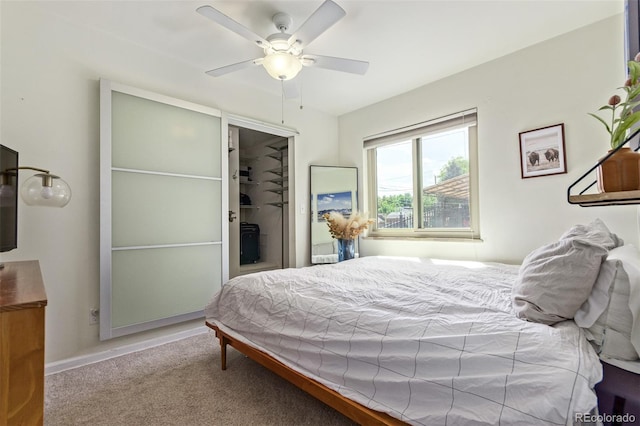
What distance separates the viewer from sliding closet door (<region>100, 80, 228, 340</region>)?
2.33m

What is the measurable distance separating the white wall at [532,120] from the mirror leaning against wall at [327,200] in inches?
43.6

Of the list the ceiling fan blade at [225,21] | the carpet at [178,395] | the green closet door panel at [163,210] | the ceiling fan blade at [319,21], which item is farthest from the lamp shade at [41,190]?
the ceiling fan blade at [319,21]

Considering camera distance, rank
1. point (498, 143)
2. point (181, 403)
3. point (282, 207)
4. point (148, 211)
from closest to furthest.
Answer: point (181, 403) < point (148, 211) < point (498, 143) < point (282, 207)

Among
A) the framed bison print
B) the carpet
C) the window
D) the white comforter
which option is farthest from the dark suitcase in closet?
the framed bison print

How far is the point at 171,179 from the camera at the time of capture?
267 centimetres

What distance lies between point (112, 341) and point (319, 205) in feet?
8.32

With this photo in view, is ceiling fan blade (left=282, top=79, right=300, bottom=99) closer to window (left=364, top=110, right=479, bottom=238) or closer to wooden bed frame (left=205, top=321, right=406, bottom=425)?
window (left=364, top=110, right=479, bottom=238)

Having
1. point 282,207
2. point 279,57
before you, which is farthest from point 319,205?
point 279,57

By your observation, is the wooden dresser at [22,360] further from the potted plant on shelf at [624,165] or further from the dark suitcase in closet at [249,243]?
the dark suitcase in closet at [249,243]

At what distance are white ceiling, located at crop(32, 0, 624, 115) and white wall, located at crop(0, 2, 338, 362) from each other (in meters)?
0.18

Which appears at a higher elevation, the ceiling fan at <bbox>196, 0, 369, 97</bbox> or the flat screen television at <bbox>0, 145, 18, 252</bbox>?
the ceiling fan at <bbox>196, 0, 369, 97</bbox>

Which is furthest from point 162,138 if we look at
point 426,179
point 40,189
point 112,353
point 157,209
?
point 426,179

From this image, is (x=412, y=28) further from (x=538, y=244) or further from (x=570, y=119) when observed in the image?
(x=538, y=244)

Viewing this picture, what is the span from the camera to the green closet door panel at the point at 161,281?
2.37 m
